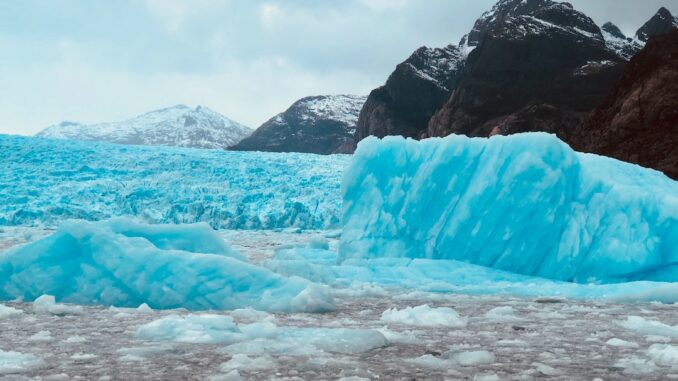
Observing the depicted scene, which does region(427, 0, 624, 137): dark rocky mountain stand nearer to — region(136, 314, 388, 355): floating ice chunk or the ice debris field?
the ice debris field

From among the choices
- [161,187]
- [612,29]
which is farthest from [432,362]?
[612,29]

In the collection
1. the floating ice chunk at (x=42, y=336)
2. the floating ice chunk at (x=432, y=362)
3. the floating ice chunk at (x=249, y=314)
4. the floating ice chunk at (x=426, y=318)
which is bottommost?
the floating ice chunk at (x=249, y=314)

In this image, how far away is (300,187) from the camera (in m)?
19.1

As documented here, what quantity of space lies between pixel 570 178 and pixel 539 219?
0.83 metres

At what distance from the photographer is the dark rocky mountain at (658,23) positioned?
65562 mm

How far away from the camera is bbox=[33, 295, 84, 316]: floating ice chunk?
15.8ft

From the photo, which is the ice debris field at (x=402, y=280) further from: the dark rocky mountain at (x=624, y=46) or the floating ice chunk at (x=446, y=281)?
the dark rocky mountain at (x=624, y=46)

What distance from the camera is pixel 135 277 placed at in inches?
219

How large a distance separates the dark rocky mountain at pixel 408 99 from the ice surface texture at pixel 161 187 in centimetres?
3830

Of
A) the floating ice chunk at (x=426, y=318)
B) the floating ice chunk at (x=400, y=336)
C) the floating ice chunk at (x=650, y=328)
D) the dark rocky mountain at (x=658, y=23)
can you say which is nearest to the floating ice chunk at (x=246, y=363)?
the floating ice chunk at (x=400, y=336)

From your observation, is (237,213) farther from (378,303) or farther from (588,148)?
(588,148)

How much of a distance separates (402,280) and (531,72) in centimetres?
4785

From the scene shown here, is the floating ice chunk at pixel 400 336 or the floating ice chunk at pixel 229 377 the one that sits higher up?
the floating ice chunk at pixel 229 377

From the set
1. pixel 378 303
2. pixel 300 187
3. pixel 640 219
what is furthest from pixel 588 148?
pixel 378 303
